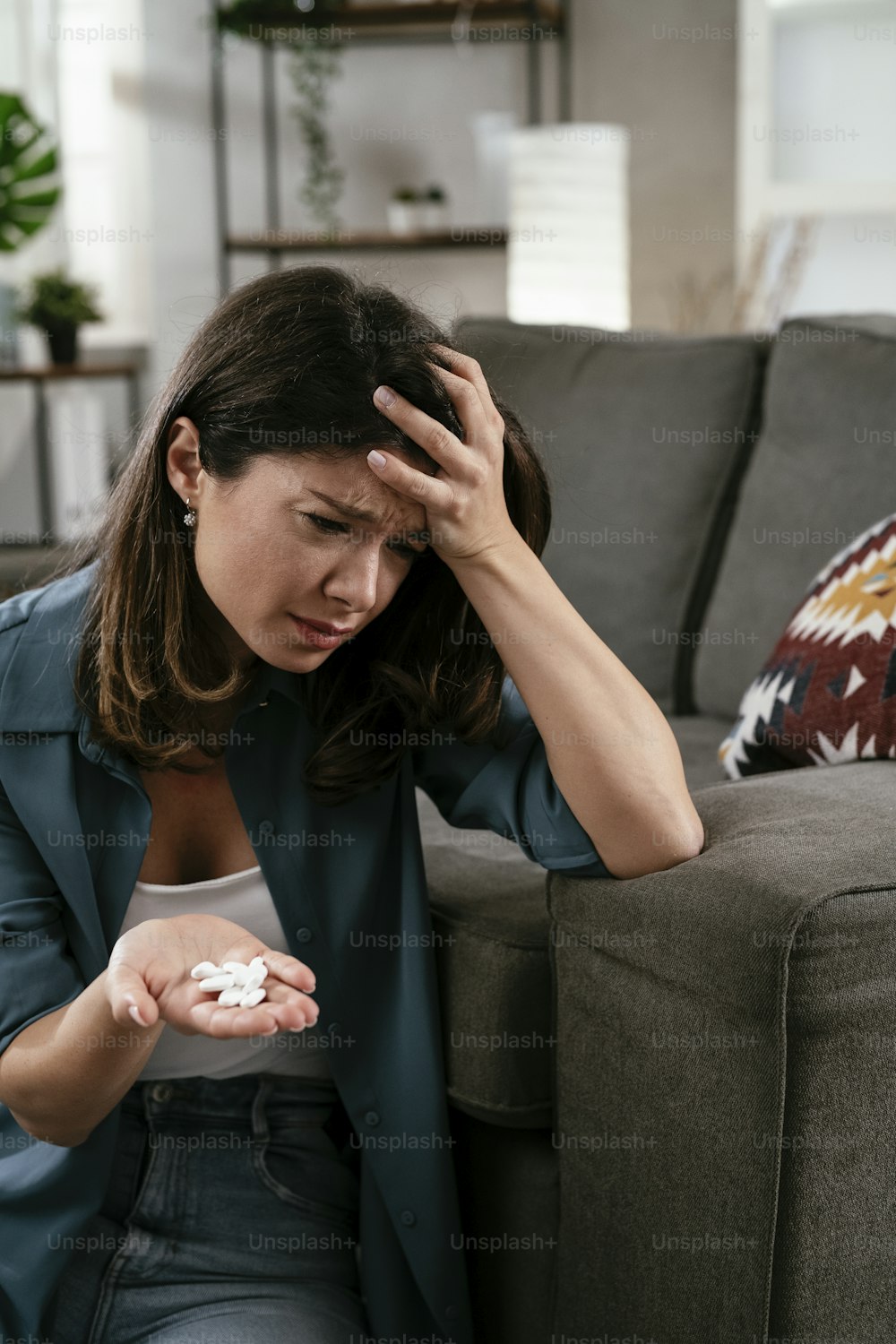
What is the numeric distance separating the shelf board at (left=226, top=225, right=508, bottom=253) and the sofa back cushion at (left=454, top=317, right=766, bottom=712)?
1.63 meters

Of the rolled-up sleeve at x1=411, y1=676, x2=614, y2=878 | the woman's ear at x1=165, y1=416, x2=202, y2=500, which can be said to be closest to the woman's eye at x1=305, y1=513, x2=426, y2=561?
the woman's ear at x1=165, y1=416, x2=202, y2=500

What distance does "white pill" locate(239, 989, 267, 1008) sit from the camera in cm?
79

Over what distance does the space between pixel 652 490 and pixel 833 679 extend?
65cm

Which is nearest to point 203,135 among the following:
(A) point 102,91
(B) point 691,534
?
(A) point 102,91

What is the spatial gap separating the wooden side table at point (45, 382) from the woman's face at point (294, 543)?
2718 mm

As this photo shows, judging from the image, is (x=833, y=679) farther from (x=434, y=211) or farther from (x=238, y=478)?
(x=434, y=211)

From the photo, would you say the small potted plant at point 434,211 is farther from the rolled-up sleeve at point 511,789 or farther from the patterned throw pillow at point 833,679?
the rolled-up sleeve at point 511,789

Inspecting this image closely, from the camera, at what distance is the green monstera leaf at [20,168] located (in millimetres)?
3258

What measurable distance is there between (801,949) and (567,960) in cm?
23

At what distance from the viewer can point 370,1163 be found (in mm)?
1104

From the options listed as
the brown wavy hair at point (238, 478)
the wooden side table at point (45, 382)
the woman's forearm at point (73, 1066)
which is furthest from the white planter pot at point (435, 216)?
the woman's forearm at point (73, 1066)

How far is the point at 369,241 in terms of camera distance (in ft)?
11.7

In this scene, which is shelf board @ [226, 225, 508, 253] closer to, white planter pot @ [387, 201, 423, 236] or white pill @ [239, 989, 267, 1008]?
white planter pot @ [387, 201, 423, 236]

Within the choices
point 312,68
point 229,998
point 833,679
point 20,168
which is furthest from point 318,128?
point 229,998
